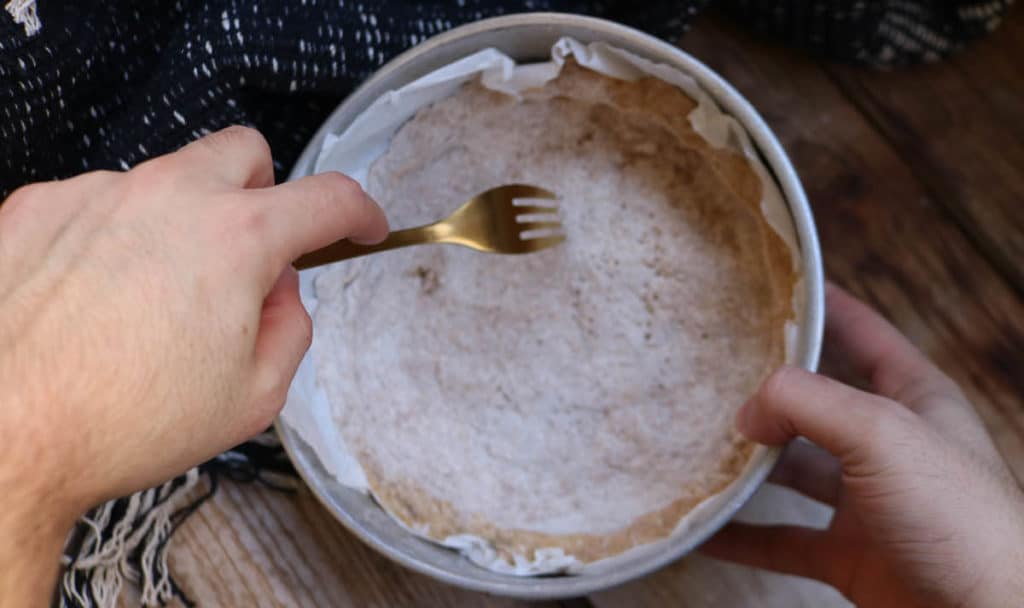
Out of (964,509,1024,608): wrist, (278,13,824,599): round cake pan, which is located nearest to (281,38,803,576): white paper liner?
(278,13,824,599): round cake pan

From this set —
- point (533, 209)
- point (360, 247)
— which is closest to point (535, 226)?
point (533, 209)

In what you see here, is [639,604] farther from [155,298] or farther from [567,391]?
[155,298]

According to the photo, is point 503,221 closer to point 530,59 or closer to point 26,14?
point 530,59

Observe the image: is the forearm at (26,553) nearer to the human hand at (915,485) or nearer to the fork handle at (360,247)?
the fork handle at (360,247)

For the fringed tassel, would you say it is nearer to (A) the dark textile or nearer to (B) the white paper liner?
(A) the dark textile

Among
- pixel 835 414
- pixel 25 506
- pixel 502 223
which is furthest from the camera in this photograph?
pixel 502 223

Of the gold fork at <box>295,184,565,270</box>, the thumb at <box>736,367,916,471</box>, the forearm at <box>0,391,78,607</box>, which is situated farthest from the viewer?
the gold fork at <box>295,184,565,270</box>
